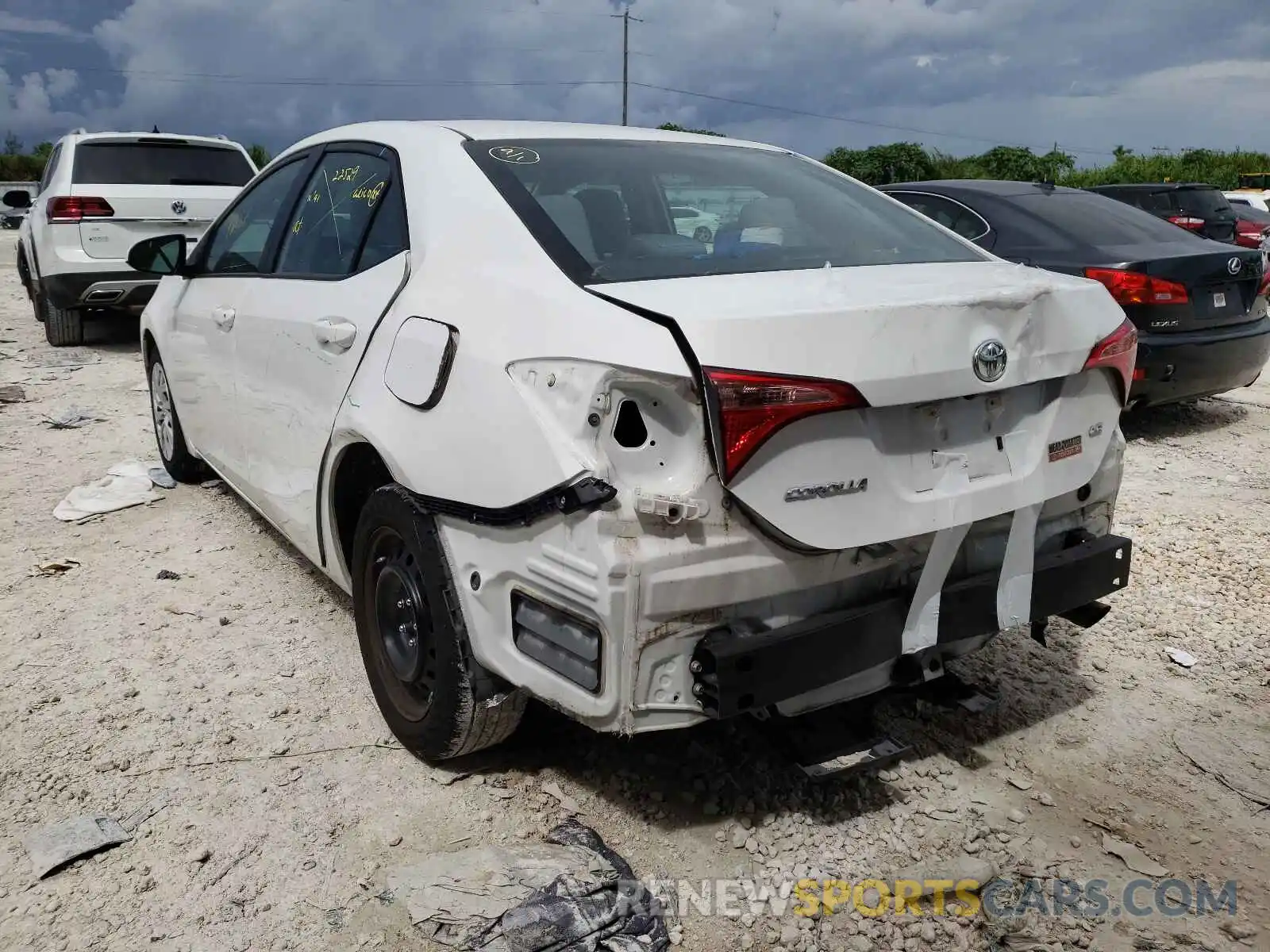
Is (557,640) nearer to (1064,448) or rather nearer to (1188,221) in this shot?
(1064,448)

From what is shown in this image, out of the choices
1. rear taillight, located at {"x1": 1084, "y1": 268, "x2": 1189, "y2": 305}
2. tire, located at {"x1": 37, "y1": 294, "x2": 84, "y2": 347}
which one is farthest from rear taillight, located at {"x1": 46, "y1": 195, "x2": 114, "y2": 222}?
rear taillight, located at {"x1": 1084, "y1": 268, "x2": 1189, "y2": 305}

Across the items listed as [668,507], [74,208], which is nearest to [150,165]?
[74,208]

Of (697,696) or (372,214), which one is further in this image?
(372,214)

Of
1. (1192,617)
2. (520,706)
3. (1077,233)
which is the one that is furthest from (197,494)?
(1077,233)

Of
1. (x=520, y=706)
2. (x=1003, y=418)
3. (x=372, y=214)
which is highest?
(x=372, y=214)

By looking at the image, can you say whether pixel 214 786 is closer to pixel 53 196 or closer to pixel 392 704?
pixel 392 704

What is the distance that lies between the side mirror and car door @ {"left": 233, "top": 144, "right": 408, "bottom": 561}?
111 cm

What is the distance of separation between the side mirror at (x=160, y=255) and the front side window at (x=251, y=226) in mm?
237

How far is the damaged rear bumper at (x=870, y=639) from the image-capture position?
2.15 m

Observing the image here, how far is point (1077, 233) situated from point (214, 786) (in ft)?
18.9

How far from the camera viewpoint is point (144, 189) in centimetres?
909

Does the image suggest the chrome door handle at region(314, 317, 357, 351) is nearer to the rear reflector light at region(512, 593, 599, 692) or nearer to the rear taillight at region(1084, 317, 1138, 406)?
the rear reflector light at region(512, 593, 599, 692)

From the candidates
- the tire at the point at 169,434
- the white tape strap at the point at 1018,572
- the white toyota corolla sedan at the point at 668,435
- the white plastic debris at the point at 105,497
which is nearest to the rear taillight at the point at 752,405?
the white toyota corolla sedan at the point at 668,435

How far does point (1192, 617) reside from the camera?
3.94m
